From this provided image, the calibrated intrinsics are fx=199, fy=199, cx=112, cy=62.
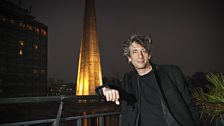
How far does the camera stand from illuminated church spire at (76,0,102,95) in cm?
2516

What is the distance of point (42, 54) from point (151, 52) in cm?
7277

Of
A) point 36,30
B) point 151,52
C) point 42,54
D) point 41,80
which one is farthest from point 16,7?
point 151,52

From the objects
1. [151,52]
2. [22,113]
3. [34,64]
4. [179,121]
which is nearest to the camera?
[179,121]

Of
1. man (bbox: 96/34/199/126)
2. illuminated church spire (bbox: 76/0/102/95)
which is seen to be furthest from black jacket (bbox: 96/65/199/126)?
illuminated church spire (bbox: 76/0/102/95)

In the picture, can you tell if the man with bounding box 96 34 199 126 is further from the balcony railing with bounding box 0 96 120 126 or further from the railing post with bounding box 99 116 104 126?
the railing post with bounding box 99 116 104 126

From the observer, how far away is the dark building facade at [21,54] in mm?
57812

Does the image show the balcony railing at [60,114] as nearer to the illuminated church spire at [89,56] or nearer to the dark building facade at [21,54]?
the illuminated church spire at [89,56]

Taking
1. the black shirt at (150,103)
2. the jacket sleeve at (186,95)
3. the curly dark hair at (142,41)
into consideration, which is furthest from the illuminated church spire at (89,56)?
the jacket sleeve at (186,95)

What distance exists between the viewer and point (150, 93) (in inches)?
90.9

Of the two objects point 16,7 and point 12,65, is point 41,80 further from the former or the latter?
point 16,7

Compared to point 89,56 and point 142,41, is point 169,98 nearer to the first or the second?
point 142,41

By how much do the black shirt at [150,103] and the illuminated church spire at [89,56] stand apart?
2275cm

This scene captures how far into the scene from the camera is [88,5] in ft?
85.3

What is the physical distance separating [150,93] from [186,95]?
1.28ft
